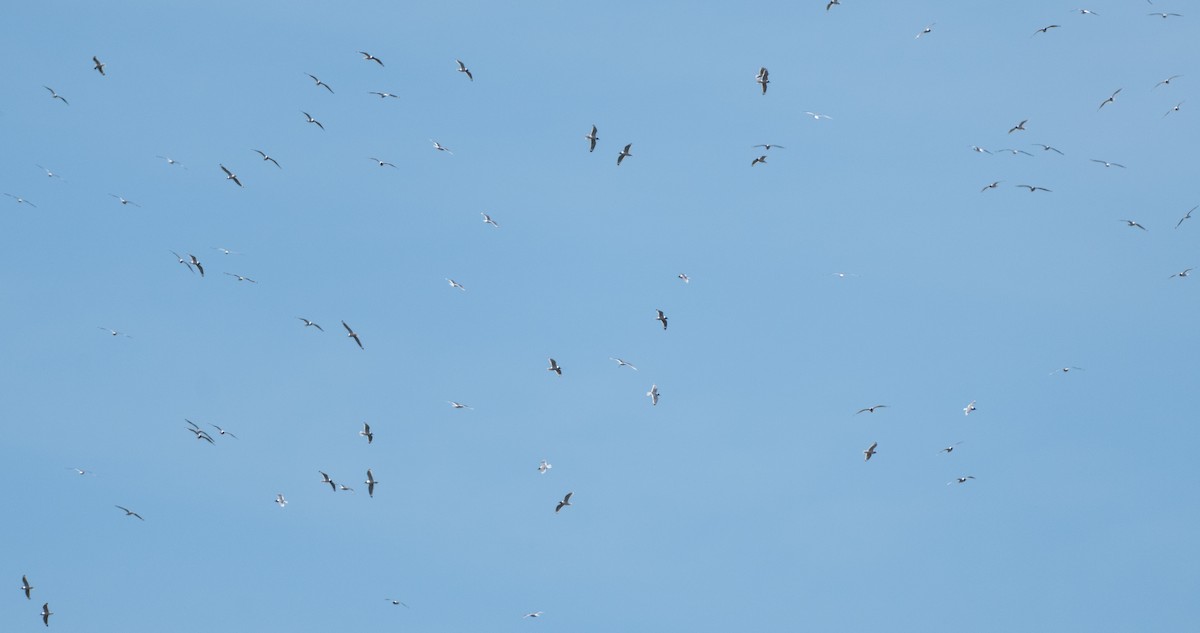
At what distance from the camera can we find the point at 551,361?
10400 cm

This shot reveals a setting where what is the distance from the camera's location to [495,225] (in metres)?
111

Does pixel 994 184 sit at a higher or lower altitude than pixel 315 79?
higher

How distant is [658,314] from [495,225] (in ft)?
46.3

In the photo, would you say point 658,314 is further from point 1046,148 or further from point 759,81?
point 1046,148

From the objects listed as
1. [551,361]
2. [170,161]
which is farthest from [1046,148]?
[170,161]

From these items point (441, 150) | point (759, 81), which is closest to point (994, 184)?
point (759, 81)

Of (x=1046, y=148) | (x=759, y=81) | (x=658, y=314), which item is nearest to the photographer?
(x=759, y=81)

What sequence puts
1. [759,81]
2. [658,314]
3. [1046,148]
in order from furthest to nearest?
[1046,148] → [658,314] → [759,81]

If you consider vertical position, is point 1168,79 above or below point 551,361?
above

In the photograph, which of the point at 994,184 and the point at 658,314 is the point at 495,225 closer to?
the point at 658,314

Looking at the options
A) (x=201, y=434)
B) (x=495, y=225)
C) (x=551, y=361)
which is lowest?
(x=201, y=434)

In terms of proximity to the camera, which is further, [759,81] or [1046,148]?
[1046,148]

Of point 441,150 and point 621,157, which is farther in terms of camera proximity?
point 441,150

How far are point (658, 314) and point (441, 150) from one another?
15.9 meters
